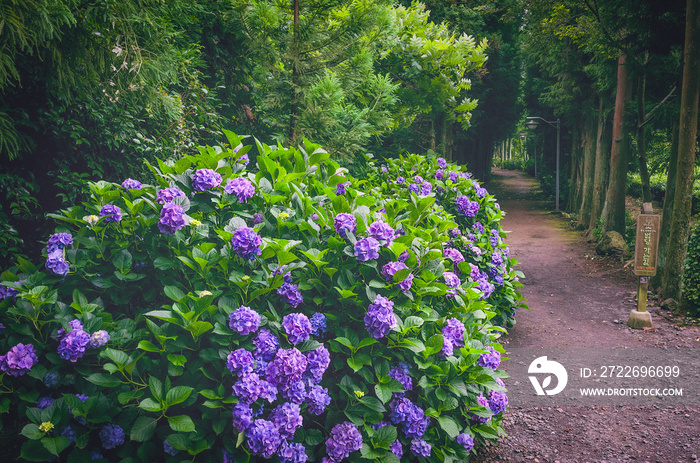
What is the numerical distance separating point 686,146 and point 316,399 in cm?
699

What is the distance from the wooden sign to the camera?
6012 mm

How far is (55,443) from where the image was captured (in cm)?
173

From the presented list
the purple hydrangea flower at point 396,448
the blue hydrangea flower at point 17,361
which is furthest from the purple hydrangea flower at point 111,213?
the purple hydrangea flower at point 396,448

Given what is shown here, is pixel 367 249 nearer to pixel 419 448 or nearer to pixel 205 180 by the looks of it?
pixel 205 180

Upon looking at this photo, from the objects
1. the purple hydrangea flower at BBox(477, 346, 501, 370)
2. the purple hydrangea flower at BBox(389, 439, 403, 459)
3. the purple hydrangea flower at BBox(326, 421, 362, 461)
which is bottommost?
the purple hydrangea flower at BBox(389, 439, 403, 459)

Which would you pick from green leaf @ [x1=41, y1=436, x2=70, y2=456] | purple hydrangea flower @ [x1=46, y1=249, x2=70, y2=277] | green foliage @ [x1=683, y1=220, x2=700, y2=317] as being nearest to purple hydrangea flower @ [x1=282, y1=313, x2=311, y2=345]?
green leaf @ [x1=41, y1=436, x2=70, y2=456]

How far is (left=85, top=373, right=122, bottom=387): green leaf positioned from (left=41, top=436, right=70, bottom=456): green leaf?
23cm

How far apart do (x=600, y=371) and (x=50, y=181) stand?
5.80 meters

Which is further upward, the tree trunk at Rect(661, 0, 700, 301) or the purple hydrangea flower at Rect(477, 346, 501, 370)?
the tree trunk at Rect(661, 0, 700, 301)

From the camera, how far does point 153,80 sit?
12.7 feet

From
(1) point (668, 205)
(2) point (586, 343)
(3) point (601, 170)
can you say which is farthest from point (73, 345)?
(3) point (601, 170)

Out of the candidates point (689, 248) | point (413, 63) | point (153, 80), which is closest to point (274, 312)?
point (153, 80)

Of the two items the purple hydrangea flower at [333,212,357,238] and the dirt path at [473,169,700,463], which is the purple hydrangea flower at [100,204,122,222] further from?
the dirt path at [473,169,700,463]

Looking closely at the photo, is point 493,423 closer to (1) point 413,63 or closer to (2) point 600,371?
(2) point 600,371
